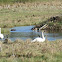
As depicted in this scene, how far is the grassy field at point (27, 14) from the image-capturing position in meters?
29.7

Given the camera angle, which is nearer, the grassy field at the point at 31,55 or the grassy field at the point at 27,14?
the grassy field at the point at 31,55

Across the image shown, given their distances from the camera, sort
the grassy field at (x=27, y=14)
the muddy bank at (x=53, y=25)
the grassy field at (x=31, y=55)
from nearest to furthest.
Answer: the grassy field at (x=31, y=55) → the muddy bank at (x=53, y=25) → the grassy field at (x=27, y=14)

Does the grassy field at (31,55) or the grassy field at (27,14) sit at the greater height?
the grassy field at (27,14)

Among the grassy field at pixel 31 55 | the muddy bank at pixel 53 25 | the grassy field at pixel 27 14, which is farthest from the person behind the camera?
the grassy field at pixel 27 14

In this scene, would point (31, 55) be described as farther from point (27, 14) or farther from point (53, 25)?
point (27, 14)

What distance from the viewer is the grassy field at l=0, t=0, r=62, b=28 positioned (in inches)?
1170

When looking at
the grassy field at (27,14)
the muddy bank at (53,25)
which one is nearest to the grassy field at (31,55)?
the muddy bank at (53,25)

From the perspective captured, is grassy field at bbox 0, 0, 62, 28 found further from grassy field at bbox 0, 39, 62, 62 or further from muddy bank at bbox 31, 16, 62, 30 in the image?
grassy field at bbox 0, 39, 62, 62

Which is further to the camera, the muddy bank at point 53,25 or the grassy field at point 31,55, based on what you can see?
the muddy bank at point 53,25

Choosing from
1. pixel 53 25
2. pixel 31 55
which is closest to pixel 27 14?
pixel 53 25

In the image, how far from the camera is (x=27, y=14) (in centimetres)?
3594

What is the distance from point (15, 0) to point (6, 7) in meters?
9.99

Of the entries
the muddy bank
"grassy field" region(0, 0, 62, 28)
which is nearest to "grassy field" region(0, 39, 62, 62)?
the muddy bank

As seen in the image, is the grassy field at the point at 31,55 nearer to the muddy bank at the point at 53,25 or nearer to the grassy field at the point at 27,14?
the muddy bank at the point at 53,25
